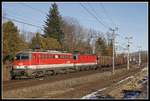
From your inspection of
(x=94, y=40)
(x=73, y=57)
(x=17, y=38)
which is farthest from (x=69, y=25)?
(x=17, y=38)

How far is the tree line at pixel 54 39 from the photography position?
136 ft

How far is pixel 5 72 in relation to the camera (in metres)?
40.4

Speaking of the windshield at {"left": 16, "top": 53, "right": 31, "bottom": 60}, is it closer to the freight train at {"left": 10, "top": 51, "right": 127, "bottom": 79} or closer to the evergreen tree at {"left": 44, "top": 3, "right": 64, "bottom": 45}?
the freight train at {"left": 10, "top": 51, "right": 127, "bottom": 79}

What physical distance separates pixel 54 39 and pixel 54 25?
1581 cm

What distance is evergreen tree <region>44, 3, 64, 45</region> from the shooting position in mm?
87231

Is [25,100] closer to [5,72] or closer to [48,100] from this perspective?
[48,100]

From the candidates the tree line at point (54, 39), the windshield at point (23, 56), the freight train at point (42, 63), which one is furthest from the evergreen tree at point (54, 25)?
the windshield at point (23, 56)

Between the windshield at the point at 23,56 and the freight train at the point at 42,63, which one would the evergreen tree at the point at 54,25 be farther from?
the windshield at the point at 23,56

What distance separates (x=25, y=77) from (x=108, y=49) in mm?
88858

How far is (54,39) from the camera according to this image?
73.9m

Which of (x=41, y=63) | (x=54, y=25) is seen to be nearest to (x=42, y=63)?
(x=41, y=63)

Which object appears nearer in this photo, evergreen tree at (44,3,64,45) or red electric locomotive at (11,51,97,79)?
red electric locomotive at (11,51,97,79)

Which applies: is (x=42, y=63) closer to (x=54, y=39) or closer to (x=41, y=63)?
(x=41, y=63)

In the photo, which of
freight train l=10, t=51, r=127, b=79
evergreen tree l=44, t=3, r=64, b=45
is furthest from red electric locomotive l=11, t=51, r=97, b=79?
evergreen tree l=44, t=3, r=64, b=45
